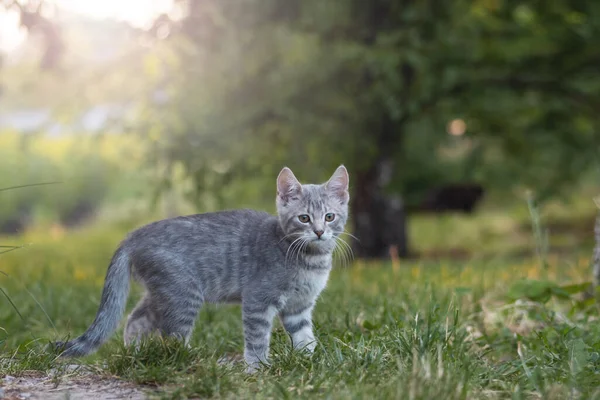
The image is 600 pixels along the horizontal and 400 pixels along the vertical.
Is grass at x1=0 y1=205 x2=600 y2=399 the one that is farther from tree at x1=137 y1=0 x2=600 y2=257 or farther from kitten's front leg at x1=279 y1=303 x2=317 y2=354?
tree at x1=137 y1=0 x2=600 y2=257

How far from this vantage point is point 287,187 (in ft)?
15.5

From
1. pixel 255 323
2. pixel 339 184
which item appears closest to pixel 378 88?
pixel 339 184

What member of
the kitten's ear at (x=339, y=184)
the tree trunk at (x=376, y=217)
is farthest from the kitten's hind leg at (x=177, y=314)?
the tree trunk at (x=376, y=217)

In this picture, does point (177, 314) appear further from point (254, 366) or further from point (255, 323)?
point (254, 366)

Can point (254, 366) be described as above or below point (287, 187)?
below

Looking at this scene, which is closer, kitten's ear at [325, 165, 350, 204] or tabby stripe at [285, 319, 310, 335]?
tabby stripe at [285, 319, 310, 335]

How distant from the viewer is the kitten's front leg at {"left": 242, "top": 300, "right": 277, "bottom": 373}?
4234mm

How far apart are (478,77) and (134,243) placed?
609 centimetres

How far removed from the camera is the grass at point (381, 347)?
3.39 metres

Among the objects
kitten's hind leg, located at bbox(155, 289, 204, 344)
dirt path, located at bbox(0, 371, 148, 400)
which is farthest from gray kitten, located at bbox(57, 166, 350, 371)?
dirt path, located at bbox(0, 371, 148, 400)

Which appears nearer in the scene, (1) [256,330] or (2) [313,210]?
(1) [256,330]

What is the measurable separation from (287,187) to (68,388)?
74.1 inches

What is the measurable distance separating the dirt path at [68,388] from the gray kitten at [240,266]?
43 centimetres

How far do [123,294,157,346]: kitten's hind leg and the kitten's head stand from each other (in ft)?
3.40
